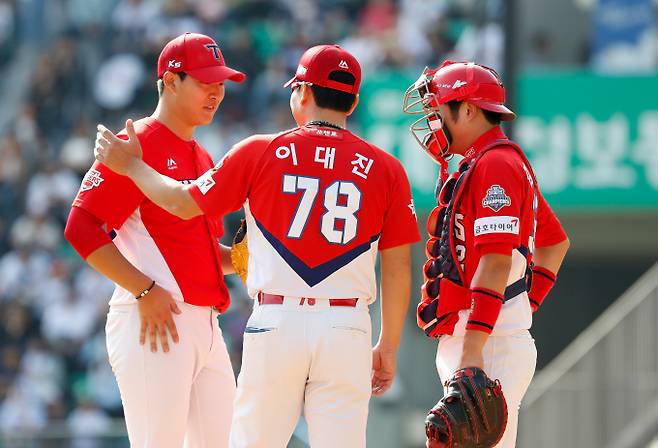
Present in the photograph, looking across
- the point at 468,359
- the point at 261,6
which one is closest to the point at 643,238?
the point at 261,6

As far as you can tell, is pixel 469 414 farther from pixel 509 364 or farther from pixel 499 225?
pixel 499 225

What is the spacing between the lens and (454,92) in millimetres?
5367

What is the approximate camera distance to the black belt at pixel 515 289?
5250 mm

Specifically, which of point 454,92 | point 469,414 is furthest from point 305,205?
point 469,414

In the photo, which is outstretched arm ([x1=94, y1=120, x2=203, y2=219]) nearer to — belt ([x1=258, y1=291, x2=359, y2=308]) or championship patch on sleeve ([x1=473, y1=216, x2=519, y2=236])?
belt ([x1=258, y1=291, x2=359, y2=308])

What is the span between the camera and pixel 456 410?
16.3ft

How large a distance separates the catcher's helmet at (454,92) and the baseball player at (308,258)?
1.05ft

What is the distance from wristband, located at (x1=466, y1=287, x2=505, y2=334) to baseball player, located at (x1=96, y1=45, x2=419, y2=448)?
0.48 metres

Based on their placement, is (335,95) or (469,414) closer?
(469,414)

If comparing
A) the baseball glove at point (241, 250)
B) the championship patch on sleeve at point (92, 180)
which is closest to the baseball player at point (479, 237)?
the baseball glove at point (241, 250)

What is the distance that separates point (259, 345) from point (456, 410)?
0.81 meters

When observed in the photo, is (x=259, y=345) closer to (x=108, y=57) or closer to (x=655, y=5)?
(x=655, y=5)

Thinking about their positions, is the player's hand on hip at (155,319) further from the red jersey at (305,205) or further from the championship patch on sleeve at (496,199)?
the championship patch on sleeve at (496,199)

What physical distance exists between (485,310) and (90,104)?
513 inches
